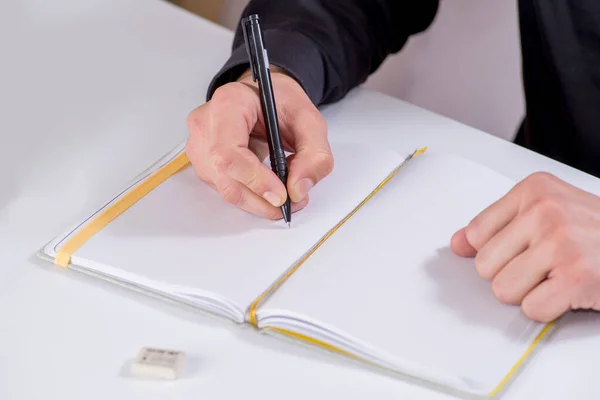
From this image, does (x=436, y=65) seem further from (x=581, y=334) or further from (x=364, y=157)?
(x=581, y=334)

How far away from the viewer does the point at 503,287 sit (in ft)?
2.52

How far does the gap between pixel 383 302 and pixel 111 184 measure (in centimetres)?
37

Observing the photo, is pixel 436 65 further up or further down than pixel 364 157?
further down

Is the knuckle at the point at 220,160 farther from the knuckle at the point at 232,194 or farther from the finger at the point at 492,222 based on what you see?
the finger at the point at 492,222

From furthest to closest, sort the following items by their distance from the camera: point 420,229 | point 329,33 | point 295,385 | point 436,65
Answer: point 436,65
point 329,33
point 420,229
point 295,385

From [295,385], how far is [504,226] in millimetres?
266

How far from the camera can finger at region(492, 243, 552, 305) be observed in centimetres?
76

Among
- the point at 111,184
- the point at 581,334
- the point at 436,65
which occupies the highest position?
Result: the point at 111,184

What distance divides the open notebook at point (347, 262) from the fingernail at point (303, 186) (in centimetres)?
3

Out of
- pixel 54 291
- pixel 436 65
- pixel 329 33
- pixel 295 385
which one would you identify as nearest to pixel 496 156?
pixel 329 33

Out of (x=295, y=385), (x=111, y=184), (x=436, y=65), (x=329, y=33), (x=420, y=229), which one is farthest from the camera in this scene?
(x=436, y=65)

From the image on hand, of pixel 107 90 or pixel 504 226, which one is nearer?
pixel 504 226

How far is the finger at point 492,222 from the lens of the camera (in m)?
0.81

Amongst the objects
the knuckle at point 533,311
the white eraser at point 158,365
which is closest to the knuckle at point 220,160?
A: the white eraser at point 158,365
